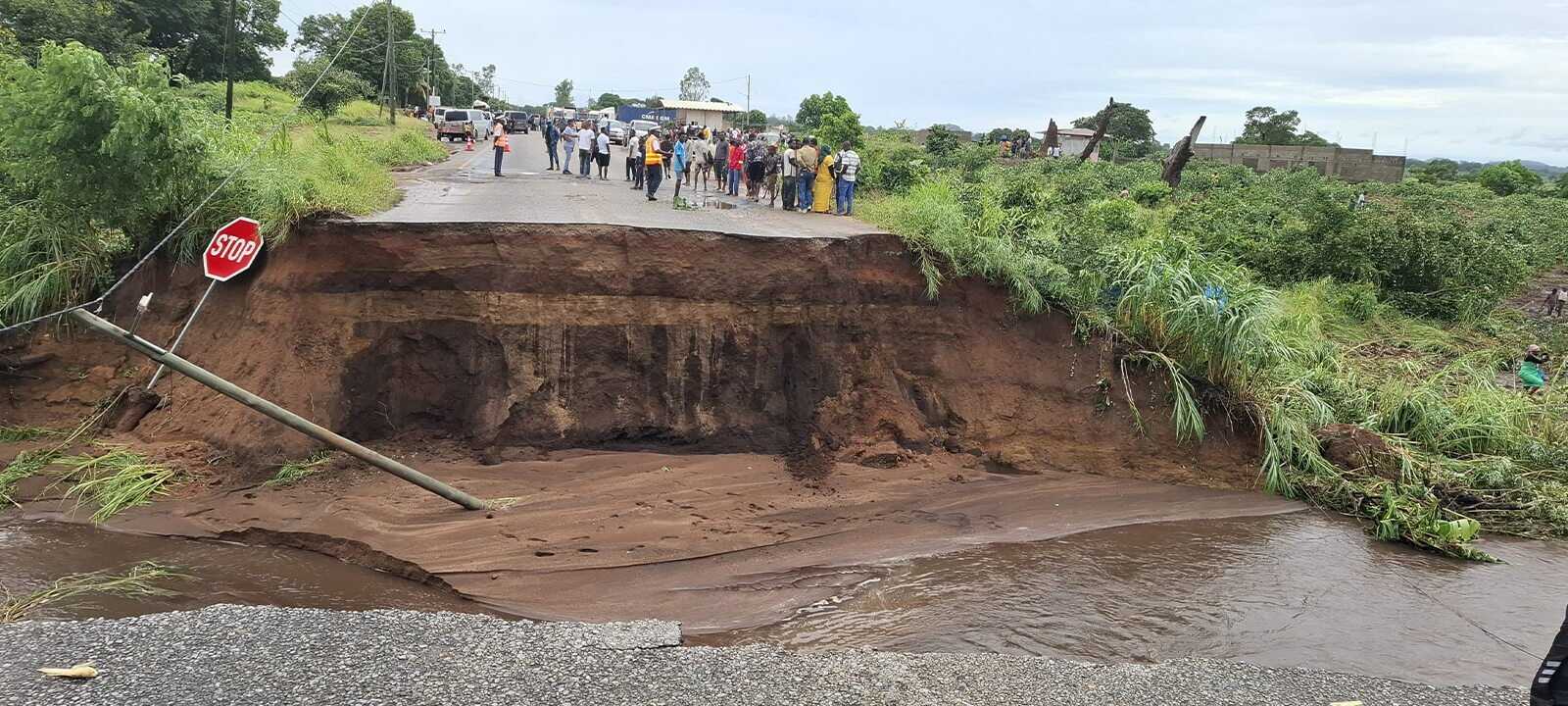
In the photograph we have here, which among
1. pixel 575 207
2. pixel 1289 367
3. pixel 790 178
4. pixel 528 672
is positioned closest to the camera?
pixel 528 672

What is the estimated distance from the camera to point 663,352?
39.8 ft

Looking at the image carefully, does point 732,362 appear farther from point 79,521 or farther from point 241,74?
point 241,74

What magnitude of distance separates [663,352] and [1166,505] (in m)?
6.25

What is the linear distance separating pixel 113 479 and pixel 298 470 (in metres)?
1.71

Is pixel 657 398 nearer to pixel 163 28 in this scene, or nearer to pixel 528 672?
pixel 528 672

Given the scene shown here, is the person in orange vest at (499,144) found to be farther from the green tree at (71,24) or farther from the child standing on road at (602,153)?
the green tree at (71,24)

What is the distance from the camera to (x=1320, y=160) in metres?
48.3

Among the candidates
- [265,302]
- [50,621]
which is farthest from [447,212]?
[50,621]

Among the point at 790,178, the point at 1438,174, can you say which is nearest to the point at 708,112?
the point at 1438,174

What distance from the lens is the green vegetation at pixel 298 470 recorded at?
35.0 feet

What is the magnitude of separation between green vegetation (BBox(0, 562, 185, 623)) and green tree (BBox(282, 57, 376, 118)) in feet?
95.3

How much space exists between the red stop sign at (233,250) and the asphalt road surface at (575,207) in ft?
5.69

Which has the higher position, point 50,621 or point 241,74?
point 241,74

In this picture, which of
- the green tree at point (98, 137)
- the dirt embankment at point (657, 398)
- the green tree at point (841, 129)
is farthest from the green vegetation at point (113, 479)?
the green tree at point (841, 129)
